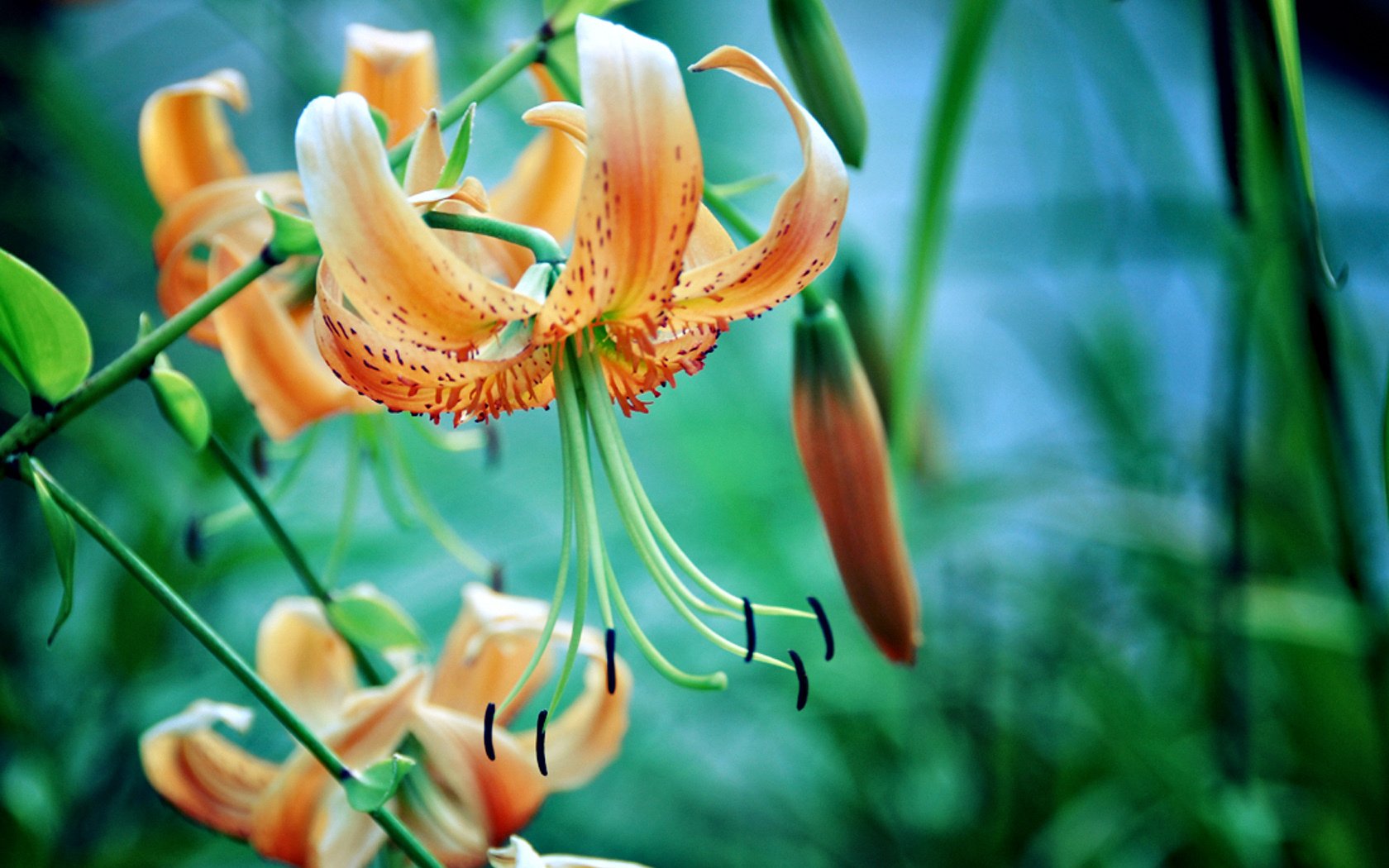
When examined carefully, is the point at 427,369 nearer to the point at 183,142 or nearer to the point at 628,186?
the point at 628,186

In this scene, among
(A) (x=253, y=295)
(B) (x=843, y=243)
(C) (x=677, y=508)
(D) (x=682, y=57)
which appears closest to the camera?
(A) (x=253, y=295)

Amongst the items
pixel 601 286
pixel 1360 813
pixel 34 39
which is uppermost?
pixel 34 39

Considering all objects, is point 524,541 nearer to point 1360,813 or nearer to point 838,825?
point 838,825

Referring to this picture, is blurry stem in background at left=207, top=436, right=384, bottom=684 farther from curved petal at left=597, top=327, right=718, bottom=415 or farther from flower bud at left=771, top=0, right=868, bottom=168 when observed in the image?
flower bud at left=771, top=0, right=868, bottom=168

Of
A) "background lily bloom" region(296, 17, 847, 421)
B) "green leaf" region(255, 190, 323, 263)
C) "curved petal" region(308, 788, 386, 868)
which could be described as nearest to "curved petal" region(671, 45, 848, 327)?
"background lily bloom" region(296, 17, 847, 421)

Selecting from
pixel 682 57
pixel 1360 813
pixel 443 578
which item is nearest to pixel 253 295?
pixel 1360 813

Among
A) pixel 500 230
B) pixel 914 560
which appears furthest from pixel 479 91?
pixel 914 560

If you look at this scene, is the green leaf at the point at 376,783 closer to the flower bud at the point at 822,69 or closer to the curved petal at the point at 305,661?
the curved petal at the point at 305,661
